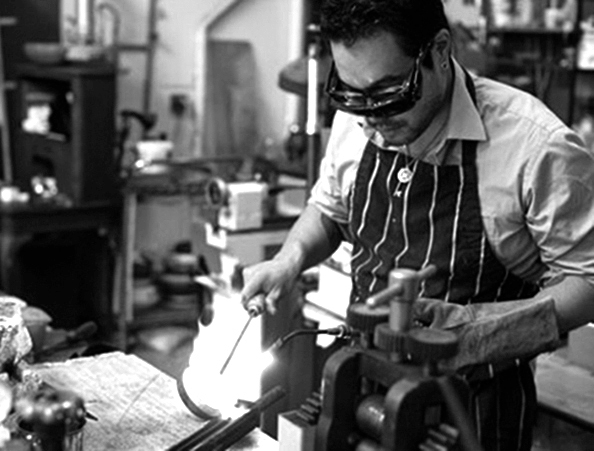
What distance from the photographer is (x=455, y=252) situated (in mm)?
1559

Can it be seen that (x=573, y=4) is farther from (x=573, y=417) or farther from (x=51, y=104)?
(x=573, y=417)

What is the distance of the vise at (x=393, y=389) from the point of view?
961 millimetres

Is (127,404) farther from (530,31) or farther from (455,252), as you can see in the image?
(530,31)

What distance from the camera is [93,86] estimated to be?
12.6ft

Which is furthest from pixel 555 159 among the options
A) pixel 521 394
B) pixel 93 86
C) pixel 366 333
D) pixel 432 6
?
pixel 93 86

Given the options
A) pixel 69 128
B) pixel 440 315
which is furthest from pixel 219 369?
pixel 69 128

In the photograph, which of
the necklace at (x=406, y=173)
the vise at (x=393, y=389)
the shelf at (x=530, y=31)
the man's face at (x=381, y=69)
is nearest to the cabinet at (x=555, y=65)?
the shelf at (x=530, y=31)

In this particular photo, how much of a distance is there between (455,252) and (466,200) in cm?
9

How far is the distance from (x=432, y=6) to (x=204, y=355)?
67 centimetres

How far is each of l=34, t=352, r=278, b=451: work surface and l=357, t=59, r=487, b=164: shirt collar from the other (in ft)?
1.80

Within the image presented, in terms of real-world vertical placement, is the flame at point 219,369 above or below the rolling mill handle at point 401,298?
below

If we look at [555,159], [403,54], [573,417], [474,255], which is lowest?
[573,417]

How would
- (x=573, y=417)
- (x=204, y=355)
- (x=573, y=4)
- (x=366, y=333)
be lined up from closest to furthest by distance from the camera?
(x=366, y=333)
(x=204, y=355)
(x=573, y=417)
(x=573, y=4)

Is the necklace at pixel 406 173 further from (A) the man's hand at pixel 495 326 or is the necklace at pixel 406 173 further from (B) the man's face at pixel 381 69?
(A) the man's hand at pixel 495 326
